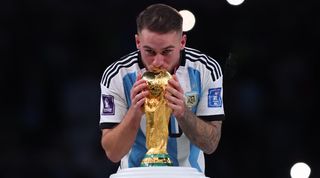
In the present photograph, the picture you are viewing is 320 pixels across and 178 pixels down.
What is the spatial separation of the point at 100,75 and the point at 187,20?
2.41 feet

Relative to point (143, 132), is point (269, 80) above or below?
above

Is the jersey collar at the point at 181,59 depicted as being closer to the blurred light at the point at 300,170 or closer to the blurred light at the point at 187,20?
the blurred light at the point at 187,20

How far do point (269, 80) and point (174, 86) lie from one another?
3.33m

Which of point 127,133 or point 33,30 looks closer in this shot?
point 127,133

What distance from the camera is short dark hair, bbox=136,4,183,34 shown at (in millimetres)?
4008

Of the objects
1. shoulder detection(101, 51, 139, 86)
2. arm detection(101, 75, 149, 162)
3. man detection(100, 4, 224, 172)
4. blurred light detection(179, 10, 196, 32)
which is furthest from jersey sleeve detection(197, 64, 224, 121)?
blurred light detection(179, 10, 196, 32)

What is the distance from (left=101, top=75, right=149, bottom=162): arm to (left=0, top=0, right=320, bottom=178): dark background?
2.63 m

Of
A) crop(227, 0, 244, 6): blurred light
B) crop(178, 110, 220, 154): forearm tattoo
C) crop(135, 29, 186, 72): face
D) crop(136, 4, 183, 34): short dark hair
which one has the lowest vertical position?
crop(178, 110, 220, 154): forearm tattoo

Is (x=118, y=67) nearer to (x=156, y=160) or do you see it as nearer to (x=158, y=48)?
(x=158, y=48)

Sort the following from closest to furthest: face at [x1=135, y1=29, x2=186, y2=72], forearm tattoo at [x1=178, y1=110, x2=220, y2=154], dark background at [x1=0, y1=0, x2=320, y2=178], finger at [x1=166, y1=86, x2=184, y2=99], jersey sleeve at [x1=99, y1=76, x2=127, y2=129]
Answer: finger at [x1=166, y1=86, x2=184, y2=99], face at [x1=135, y1=29, x2=186, y2=72], forearm tattoo at [x1=178, y1=110, x2=220, y2=154], jersey sleeve at [x1=99, y1=76, x2=127, y2=129], dark background at [x1=0, y1=0, x2=320, y2=178]

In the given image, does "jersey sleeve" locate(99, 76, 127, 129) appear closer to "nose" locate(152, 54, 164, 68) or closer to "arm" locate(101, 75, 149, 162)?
"arm" locate(101, 75, 149, 162)

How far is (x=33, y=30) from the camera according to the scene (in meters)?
7.14

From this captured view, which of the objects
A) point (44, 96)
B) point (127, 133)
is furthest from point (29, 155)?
point (127, 133)

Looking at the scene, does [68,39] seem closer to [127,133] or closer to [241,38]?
[241,38]
